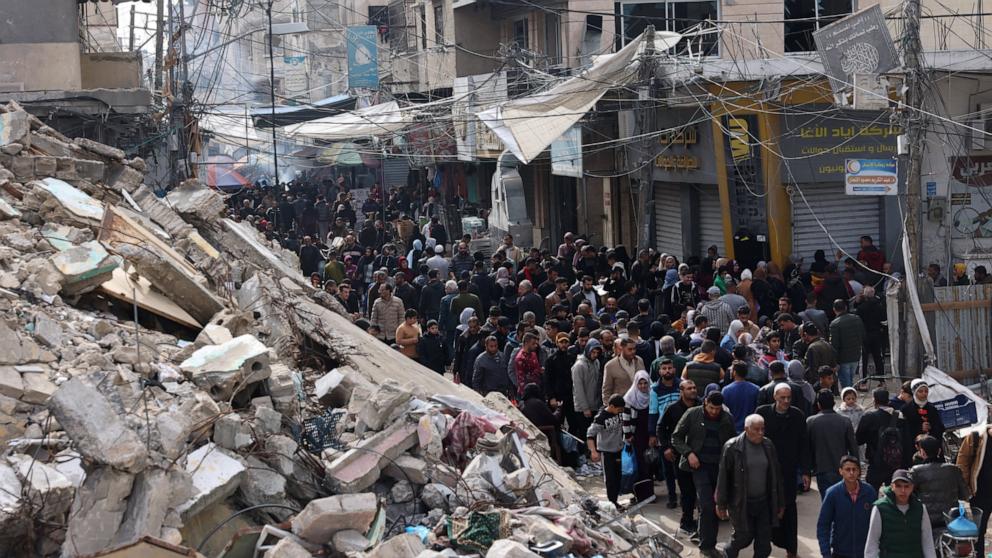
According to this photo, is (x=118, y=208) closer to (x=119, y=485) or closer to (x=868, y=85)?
(x=119, y=485)

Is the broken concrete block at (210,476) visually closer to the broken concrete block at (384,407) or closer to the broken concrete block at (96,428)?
the broken concrete block at (96,428)

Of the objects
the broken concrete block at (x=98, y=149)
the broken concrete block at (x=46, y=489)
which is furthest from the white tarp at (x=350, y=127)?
the broken concrete block at (x=46, y=489)

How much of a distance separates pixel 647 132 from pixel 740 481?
1056 centimetres

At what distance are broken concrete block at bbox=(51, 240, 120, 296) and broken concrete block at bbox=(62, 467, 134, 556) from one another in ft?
10.8

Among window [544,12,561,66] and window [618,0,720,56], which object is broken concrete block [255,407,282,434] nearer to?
window [618,0,720,56]

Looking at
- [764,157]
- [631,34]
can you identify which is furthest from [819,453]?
[631,34]

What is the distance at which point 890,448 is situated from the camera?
8.80 metres

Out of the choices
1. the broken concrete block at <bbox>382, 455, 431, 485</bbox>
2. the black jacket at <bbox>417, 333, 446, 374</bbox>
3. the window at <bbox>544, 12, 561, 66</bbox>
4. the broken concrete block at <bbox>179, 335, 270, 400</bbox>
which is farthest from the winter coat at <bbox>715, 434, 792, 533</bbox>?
the window at <bbox>544, 12, 561, 66</bbox>

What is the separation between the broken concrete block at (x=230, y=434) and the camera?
6910 mm

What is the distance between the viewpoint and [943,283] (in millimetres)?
15500

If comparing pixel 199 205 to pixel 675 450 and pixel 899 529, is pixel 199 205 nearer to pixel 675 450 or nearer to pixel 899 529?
pixel 675 450

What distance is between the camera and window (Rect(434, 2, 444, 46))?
3291cm

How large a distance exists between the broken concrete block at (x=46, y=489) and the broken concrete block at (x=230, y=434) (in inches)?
36.9

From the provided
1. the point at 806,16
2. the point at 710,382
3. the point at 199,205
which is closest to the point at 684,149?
the point at 806,16
